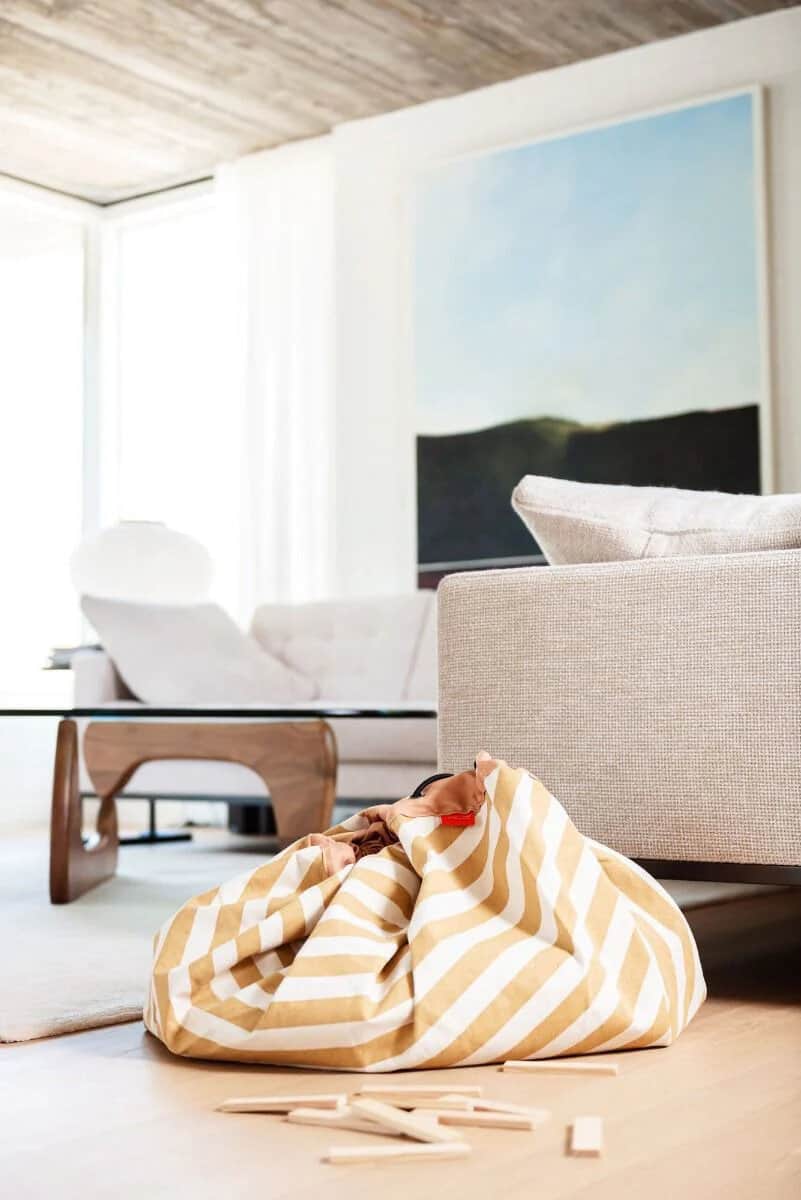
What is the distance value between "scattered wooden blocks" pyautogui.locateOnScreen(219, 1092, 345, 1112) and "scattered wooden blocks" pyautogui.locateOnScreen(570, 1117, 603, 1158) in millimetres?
220

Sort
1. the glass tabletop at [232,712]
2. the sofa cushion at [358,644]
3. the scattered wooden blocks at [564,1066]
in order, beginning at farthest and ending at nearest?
1. the sofa cushion at [358,644]
2. the glass tabletop at [232,712]
3. the scattered wooden blocks at [564,1066]

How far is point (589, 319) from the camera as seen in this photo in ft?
16.2

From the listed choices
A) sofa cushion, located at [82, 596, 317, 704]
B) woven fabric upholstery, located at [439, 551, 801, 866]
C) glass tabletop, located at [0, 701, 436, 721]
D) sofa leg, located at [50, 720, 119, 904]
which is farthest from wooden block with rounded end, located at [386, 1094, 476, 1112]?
sofa cushion, located at [82, 596, 317, 704]

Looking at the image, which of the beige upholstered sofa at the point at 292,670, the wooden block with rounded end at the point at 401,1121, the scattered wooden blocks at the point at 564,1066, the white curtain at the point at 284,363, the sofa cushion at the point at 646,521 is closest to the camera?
the wooden block with rounded end at the point at 401,1121

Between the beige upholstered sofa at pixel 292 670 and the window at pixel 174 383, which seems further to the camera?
the window at pixel 174 383

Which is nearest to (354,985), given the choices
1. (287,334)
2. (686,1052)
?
(686,1052)

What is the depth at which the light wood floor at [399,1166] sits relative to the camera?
1.15 m

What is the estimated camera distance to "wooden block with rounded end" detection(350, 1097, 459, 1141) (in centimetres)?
126

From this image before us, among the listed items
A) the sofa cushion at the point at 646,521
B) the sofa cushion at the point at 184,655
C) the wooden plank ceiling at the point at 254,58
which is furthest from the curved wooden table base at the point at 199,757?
the wooden plank ceiling at the point at 254,58

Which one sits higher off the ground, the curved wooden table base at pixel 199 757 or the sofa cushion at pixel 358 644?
the sofa cushion at pixel 358 644

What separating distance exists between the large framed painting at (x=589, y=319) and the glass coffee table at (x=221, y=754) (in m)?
1.91

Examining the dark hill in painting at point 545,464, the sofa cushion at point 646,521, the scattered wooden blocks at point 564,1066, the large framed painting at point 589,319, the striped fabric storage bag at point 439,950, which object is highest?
the large framed painting at point 589,319

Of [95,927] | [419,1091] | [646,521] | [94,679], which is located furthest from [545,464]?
[419,1091]

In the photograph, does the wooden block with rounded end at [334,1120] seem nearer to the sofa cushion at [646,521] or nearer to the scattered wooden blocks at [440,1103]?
the scattered wooden blocks at [440,1103]
